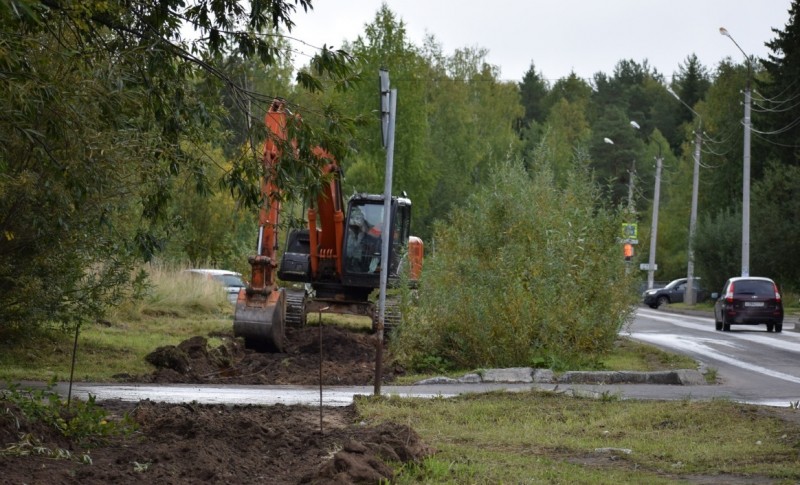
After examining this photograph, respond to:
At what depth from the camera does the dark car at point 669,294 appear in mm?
66562

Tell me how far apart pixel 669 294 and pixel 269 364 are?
166 ft

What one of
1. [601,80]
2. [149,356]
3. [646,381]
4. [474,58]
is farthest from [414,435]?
[601,80]

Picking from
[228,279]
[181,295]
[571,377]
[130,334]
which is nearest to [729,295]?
[228,279]

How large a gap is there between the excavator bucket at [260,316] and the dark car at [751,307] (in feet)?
60.3

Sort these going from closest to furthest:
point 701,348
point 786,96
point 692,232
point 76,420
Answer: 1. point 76,420
2. point 701,348
3. point 692,232
4. point 786,96

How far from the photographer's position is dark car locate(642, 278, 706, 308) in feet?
218

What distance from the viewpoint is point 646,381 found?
18844 mm

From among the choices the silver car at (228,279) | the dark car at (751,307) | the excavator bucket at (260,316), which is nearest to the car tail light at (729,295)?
the dark car at (751,307)

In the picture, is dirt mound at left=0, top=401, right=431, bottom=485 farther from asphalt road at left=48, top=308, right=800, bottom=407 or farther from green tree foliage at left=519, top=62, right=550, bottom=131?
green tree foliage at left=519, top=62, right=550, bottom=131

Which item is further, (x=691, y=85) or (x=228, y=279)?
(x=691, y=85)

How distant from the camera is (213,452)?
9.58 metres

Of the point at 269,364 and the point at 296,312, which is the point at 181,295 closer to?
the point at 296,312

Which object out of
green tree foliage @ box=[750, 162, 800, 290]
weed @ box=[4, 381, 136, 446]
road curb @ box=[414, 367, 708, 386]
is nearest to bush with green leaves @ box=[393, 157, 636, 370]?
road curb @ box=[414, 367, 708, 386]

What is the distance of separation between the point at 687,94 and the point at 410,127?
2636 inches
